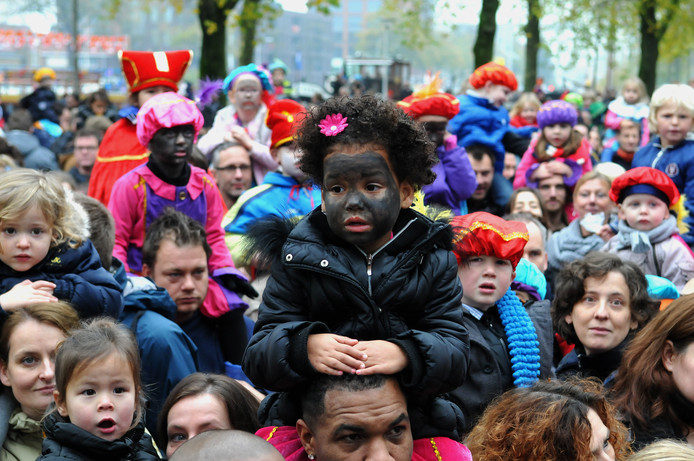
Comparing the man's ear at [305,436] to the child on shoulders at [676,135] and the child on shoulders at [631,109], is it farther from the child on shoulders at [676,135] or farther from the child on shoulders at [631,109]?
the child on shoulders at [631,109]

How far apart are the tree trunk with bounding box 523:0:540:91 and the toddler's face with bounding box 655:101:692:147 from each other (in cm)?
1359

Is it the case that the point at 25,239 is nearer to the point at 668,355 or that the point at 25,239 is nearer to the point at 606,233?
the point at 668,355

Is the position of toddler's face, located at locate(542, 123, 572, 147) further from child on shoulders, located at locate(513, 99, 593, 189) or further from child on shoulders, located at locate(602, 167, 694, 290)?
child on shoulders, located at locate(602, 167, 694, 290)

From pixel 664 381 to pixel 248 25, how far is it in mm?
16481

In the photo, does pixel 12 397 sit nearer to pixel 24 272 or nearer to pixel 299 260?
pixel 24 272

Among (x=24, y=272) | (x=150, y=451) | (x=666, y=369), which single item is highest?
(x=24, y=272)

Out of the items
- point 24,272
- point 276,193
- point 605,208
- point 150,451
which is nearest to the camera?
point 150,451

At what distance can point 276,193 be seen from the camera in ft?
→ 21.2

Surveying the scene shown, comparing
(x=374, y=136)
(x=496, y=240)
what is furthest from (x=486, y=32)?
(x=374, y=136)

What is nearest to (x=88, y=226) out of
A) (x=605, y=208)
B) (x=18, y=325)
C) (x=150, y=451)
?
(x=18, y=325)

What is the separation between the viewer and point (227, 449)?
8.20 ft

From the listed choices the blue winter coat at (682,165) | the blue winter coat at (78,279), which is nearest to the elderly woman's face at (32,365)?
the blue winter coat at (78,279)

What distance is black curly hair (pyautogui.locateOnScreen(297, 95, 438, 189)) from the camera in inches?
116

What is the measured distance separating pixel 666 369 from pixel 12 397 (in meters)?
2.90
